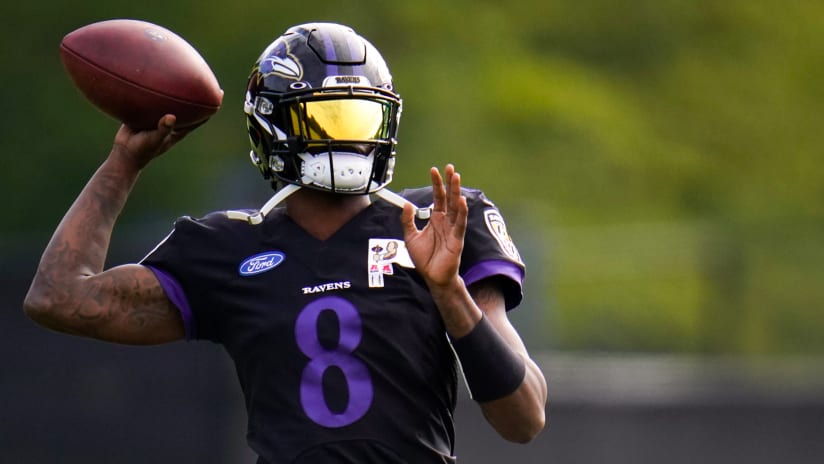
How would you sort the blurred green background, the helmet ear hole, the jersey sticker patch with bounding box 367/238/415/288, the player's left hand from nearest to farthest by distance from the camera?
the player's left hand, the jersey sticker patch with bounding box 367/238/415/288, the helmet ear hole, the blurred green background

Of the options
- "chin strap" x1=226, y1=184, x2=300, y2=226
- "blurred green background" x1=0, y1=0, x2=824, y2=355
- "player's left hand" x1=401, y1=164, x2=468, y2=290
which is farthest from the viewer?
"blurred green background" x1=0, y1=0, x2=824, y2=355

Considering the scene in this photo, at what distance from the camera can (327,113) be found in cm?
384

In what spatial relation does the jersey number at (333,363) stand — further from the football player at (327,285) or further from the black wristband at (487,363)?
the black wristband at (487,363)

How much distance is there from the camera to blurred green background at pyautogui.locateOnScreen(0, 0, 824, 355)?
489 inches

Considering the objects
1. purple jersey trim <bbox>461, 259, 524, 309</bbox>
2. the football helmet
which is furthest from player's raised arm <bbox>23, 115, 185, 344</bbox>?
purple jersey trim <bbox>461, 259, 524, 309</bbox>

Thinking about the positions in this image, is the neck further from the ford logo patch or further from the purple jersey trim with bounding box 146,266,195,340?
the purple jersey trim with bounding box 146,266,195,340

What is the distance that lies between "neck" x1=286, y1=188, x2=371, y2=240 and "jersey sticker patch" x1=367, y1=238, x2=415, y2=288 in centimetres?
12

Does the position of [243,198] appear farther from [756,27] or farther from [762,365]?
[756,27]

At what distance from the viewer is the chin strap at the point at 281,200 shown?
382cm

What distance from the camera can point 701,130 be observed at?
15.3m

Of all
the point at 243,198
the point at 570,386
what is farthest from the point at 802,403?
the point at 243,198

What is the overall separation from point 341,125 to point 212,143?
979cm

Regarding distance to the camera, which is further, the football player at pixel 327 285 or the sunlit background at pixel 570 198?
the sunlit background at pixel 570 198

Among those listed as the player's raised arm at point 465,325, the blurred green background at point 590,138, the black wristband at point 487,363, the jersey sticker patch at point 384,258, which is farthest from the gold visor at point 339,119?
the blurred green background at point 590,138
